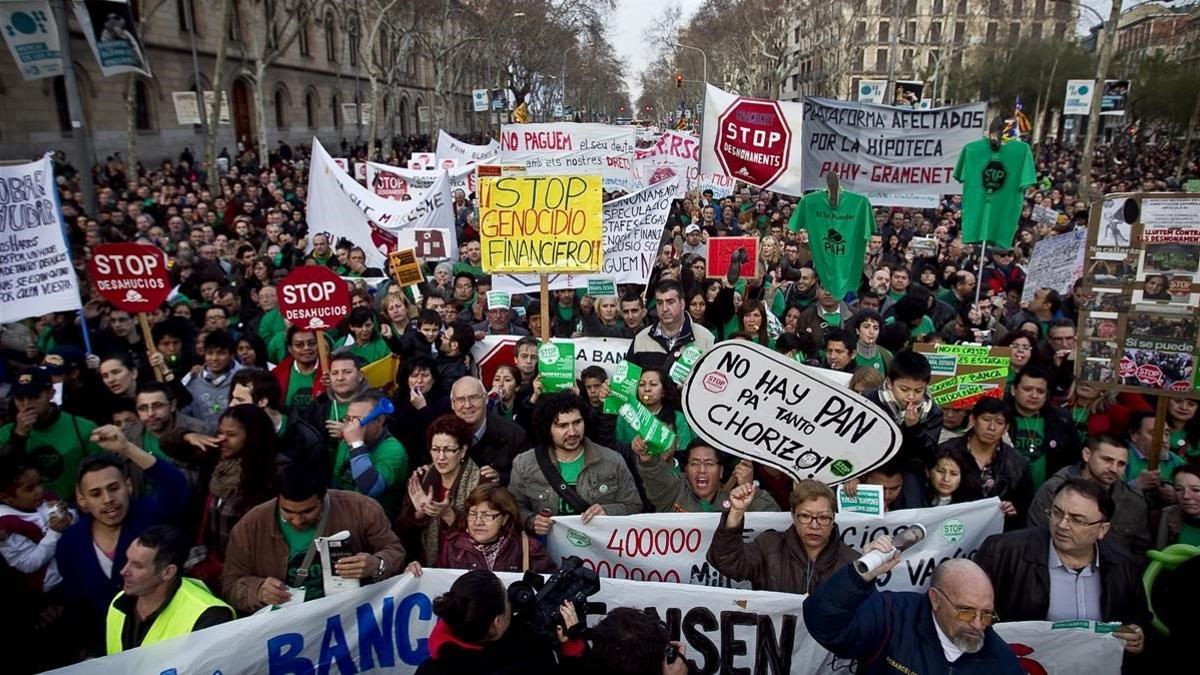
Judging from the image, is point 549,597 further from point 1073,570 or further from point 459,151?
point 459,151

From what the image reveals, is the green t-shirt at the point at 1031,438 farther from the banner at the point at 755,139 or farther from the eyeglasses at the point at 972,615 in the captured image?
the banner at the point at 755,139

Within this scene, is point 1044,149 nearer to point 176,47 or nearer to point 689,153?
point 689,153

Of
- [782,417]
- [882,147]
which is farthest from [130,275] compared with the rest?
[882,147]

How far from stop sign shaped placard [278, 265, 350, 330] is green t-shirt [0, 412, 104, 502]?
1460 mm

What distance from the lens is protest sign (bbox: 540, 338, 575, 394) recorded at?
5289mm

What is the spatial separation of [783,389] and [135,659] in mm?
2751

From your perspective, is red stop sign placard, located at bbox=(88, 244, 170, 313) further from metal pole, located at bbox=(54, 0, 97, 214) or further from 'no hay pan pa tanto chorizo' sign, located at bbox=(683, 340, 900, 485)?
metal pole, located at bbox=(54, 0, 97, 214)

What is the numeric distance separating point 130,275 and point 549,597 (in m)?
4.58

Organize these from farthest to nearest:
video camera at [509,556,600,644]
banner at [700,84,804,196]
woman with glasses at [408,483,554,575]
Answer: banner at [700,84,804,196]
woman with glasses at [408,483,554,575]
video camera at [509,556,600,644]

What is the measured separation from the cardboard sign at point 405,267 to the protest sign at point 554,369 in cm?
310

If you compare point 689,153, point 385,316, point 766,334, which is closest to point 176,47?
point 689,153

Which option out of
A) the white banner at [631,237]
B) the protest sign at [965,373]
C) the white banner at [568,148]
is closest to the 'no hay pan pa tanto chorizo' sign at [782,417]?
the protest sign at [965,373]

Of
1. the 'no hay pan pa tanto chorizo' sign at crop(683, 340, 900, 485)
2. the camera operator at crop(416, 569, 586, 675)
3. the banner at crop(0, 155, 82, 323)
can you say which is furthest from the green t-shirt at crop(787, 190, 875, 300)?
the banner at crop(0, 155, 82, 323)

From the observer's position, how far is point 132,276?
5.67 meters
